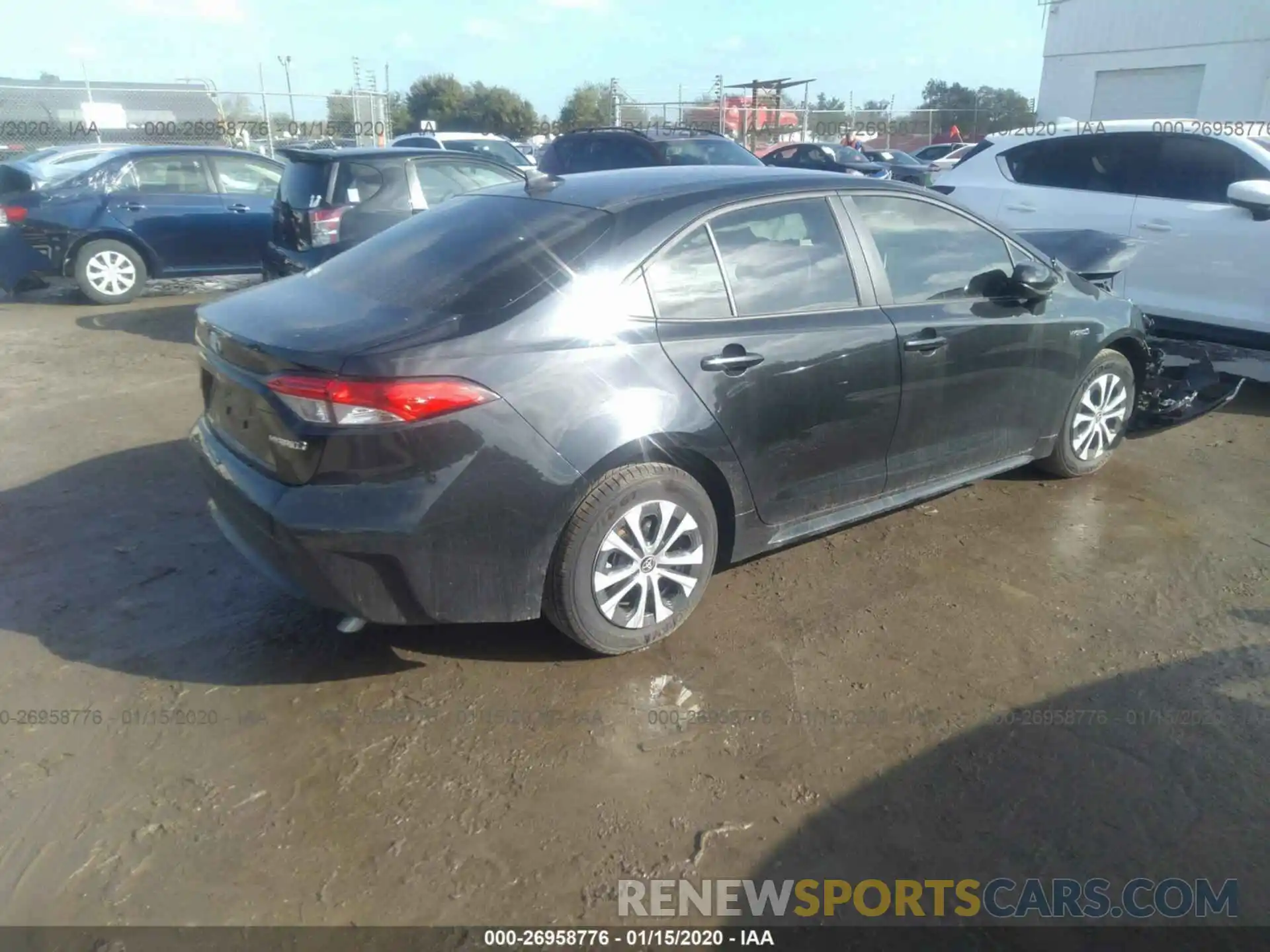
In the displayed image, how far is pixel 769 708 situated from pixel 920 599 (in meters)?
1.04

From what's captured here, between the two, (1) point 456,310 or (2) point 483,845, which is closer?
(2) point 483,845

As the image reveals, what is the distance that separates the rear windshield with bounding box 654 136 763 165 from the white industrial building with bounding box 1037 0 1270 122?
57.1ft

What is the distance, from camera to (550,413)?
304 cm

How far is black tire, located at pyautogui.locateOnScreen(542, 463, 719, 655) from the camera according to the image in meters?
3.18

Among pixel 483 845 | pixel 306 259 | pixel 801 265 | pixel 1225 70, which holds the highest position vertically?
pixel 1225 70

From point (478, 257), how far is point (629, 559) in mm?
1195

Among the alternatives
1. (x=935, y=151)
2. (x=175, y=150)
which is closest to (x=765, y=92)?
(x=935, y=151)

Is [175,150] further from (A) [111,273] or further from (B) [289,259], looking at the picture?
(B) [289,259]

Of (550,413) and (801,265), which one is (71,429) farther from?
(801,265)

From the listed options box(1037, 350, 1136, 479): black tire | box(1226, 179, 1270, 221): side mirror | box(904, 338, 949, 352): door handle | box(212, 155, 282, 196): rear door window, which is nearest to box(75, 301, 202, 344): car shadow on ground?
box(212, 155, 282, 196): rear door window

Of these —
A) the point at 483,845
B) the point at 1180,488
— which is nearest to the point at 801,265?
the point at 483,845

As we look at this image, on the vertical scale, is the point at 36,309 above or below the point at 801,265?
below

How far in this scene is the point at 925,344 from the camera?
3.96m

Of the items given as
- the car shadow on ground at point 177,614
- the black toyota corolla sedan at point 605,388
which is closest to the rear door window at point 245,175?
the car shadow on ground at point 177,614
